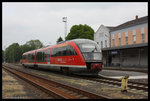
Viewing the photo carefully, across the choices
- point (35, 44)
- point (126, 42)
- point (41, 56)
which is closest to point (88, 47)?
point (41, 56)

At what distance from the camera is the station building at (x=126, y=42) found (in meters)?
31.9

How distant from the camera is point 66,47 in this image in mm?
16078

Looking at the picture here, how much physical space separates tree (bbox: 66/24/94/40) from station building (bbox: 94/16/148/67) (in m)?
10.9

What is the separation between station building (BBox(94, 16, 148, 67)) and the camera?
3189 cm

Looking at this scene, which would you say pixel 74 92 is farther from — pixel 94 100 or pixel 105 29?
pixel 105 29

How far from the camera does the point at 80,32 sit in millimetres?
58312

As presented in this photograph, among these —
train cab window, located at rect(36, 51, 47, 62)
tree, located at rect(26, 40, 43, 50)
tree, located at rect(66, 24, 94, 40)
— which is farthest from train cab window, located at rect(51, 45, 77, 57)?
tree, located at rect(26, 40, 43, 50)

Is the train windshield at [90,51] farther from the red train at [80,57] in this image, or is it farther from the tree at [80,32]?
the tree at [80,32]

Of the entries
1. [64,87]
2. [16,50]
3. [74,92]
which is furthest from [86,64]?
[16,50]

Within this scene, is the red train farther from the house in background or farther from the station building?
the house in background

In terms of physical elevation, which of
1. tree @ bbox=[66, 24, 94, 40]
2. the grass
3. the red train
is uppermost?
tree @ bbox=[66, 24, 94, 40]

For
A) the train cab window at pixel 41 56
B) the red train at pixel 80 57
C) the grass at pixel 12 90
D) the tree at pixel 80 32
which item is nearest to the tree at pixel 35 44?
the tree at pixel 80 32

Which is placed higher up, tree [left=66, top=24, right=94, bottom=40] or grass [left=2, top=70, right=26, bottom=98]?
tree [left=66, top=24, right=94, bottom=40]

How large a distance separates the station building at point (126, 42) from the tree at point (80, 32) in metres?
10.9
